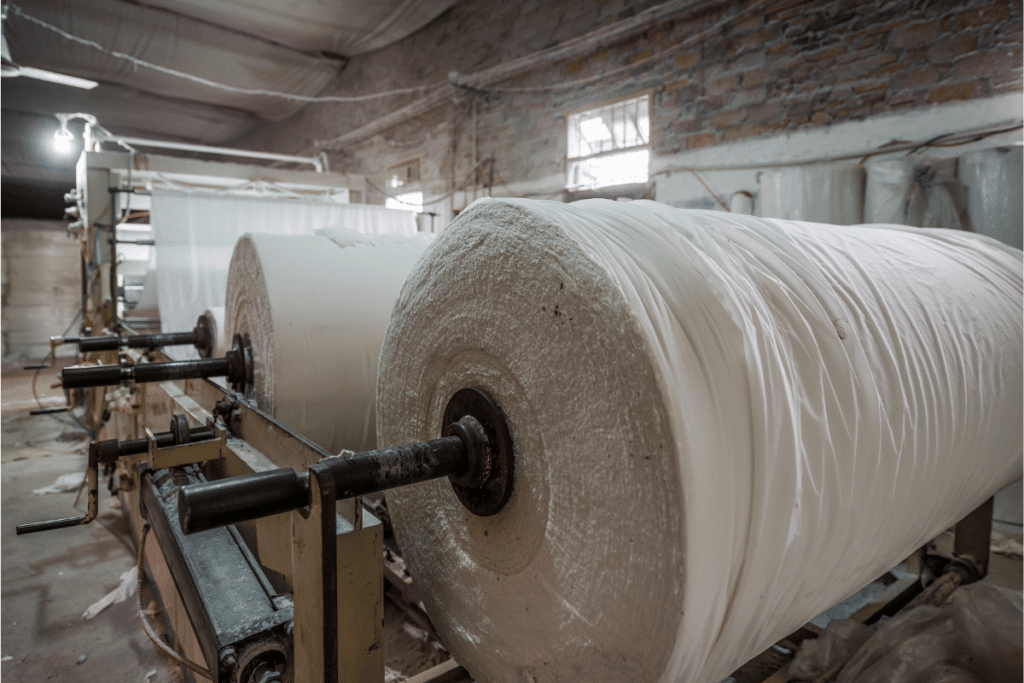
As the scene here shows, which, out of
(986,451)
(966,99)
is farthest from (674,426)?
(966,99)

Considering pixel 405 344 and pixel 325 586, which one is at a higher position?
pixel 405 344

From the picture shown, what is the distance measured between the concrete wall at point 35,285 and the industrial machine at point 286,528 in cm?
1034

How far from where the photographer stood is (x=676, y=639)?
30.8 inches

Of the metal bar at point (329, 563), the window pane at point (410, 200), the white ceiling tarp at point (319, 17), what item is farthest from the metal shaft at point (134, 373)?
the white ceiling tarp at point (319, 17)

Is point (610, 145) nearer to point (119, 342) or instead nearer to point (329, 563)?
point (119, 342)

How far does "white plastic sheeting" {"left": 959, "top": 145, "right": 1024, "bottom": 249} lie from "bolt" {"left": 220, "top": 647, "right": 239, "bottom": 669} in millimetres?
3517

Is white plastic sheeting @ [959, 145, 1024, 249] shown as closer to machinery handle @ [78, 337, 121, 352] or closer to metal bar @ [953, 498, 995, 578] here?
metal bar @ [953, 498, 995, 578]

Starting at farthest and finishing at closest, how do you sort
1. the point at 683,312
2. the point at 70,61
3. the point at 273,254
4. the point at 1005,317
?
1. the point at 70,61
2. the point at 273,254
3. the point at 1005,317
4. the point at 683,312

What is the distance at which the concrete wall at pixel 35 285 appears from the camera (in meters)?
9.75

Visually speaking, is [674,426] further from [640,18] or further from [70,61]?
[70,61]

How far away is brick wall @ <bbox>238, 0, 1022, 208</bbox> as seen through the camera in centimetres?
341

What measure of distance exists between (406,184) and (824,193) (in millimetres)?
6069

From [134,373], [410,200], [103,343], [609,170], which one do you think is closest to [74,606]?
[103,343]

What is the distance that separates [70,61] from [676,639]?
1058cm
